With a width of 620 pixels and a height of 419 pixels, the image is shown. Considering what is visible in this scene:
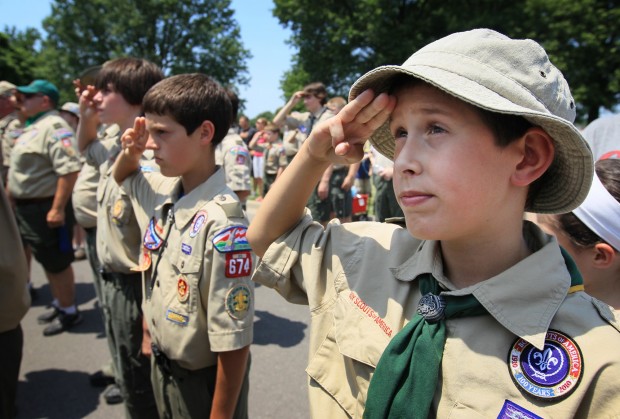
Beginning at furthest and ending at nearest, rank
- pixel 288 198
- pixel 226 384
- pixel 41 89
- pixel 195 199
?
1. pixel 41 89
2. pixel 195 199
3. pixel 226 384
4. pixel 288 198

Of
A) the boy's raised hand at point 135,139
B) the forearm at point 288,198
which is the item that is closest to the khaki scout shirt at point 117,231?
the boy's raised hand at point 135,139

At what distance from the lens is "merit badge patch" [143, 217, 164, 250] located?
77.9 inches

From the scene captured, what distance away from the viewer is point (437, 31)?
70.8 feet

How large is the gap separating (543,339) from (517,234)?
276mm

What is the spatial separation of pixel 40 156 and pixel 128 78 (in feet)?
7.50

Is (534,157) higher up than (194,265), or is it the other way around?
(534,157)

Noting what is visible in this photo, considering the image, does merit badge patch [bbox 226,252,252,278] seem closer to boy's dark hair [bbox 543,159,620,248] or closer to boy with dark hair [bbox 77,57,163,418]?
boy with dark hair [bbox 77,57,163,418]

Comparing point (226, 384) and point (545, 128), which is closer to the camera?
point (545, 128)

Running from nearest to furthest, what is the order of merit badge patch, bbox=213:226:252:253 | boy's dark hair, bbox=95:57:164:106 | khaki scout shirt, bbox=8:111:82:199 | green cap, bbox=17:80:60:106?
merit badge patch, bbox=213:226:252:253 → boy's dark hair, bbox=95:57:164:106 → khaki scout shirt, bbox=8:111:82:199 → green cap, bbox=17:80:60:106

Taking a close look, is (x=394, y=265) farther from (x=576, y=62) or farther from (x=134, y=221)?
(x=576, y=62)

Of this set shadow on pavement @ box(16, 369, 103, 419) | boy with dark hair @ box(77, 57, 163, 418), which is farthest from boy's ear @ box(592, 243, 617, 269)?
shadow on pavement @ box(16, 369, 103, 419)

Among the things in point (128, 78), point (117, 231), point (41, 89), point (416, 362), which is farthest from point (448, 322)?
point (41, 89)

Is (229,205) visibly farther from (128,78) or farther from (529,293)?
(128,78)

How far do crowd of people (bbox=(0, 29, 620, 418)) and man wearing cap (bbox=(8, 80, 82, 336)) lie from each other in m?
2.42
